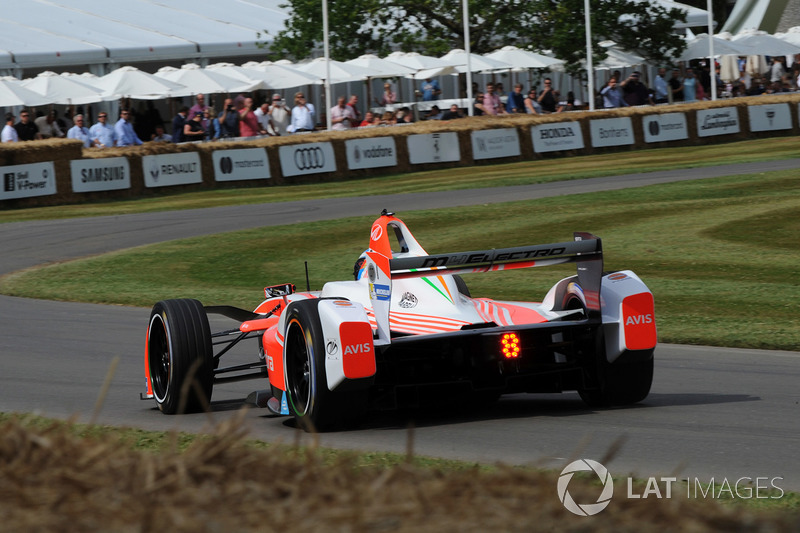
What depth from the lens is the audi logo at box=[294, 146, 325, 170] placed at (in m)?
29.4

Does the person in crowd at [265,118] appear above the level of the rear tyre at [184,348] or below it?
above

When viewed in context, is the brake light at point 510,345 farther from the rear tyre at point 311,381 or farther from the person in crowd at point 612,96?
the person in crowd at point 612,96

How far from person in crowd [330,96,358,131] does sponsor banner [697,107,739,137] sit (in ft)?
32.8

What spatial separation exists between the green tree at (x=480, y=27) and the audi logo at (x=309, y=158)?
1628 cm

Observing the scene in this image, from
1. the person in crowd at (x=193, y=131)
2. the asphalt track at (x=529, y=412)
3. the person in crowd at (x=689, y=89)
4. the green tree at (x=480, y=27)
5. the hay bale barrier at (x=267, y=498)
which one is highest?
the green tree at (x=480, y=27)

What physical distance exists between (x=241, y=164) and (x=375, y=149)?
3630mm

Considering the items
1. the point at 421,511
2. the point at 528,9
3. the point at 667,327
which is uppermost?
the point at 528,9

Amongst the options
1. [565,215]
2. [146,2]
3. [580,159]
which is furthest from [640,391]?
[146,2]

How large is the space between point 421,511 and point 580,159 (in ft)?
96.2

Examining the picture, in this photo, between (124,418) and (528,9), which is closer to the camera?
(124,418)

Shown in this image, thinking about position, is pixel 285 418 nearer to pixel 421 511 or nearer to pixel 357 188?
pixel 421 511

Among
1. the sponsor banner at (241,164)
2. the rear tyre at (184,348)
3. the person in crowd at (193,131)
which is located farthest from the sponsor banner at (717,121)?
the rear tyre at (184,348)

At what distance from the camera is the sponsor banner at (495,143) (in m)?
31.5

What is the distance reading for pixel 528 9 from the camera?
1767 inches
